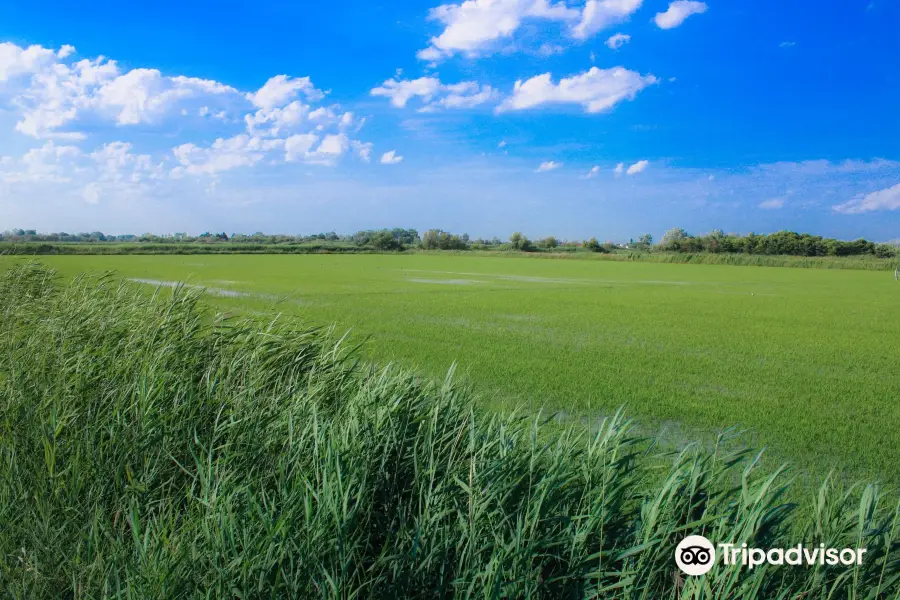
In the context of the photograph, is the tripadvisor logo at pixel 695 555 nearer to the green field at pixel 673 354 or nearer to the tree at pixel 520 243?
the green field at pixel 673 354

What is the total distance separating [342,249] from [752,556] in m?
75.8

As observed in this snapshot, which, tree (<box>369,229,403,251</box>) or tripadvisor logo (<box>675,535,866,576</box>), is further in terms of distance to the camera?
tree (<box>369,229,403,251</box>)

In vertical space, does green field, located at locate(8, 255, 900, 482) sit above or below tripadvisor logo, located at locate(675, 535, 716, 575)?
below

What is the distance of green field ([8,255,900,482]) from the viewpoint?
6117 millimetres

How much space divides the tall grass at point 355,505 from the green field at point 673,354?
96 cm

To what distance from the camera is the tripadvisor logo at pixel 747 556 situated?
89.2 inches

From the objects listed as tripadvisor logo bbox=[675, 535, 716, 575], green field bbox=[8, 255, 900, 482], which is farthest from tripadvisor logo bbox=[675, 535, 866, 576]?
green field bbox=[8, 255, 900, 482]

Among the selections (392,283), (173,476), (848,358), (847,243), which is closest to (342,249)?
(392,283)

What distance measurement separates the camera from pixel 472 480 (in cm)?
263

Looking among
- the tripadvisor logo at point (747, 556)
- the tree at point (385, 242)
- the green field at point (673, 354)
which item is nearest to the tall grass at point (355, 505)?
the tripadvisor logo at point (747, 556)

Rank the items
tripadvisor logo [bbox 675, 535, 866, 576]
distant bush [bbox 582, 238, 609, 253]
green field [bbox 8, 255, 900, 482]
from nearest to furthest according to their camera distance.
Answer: tripadvisor logo [bbox 675, 535, 866, 576] → green field [bbox 8, 255, 900, 482] → distant bush [bbox 582, 238, 609, 253]

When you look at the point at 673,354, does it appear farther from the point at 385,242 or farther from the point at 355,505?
the point at 385,242

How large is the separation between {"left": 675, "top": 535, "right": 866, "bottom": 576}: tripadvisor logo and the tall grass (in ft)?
0.17

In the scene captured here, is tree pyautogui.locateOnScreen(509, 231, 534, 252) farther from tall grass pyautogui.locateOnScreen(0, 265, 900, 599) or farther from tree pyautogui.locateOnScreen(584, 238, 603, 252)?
tall grass pyautogui.locateOnScreen(0, 265, 900, 599)
